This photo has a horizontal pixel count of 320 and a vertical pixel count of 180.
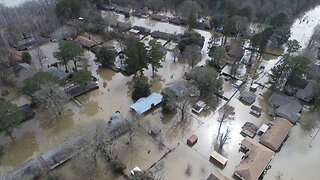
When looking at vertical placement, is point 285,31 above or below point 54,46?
above

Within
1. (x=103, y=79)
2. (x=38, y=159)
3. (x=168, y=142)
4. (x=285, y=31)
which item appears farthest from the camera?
(x=285, y=31)

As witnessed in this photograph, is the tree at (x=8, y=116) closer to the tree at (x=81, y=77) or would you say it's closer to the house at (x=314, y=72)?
the tree at (x=81, y=77)

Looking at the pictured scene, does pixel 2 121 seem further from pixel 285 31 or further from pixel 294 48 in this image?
pixel 285 31

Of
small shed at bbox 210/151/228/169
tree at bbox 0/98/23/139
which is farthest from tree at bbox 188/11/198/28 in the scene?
tree at bbox 0/98/23/139

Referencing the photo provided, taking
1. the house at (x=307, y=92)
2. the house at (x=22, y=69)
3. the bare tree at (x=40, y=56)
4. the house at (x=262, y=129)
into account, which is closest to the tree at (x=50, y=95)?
the house at (x=22, y=69)

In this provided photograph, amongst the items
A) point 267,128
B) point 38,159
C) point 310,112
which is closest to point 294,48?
point 310,112

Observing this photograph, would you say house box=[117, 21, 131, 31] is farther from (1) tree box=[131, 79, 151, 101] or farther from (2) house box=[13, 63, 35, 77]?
(1) tree box=[131, 79, 151, 101]
